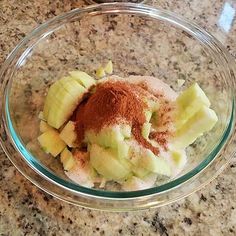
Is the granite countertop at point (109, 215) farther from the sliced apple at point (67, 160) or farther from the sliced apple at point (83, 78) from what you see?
the sliced apple at point (83, 78)

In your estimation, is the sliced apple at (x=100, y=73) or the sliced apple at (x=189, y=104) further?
the sliced apple at (x=100, y=73)

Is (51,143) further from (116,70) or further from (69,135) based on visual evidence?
(116,70)

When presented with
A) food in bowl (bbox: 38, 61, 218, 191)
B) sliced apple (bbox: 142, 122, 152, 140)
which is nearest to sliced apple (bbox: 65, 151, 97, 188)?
food in bowl (bbox: 38, 61, 218, 191)

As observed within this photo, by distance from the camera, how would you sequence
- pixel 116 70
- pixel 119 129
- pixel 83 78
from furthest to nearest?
pixel 116 70 < pixel 83 78 < pixel 119 129

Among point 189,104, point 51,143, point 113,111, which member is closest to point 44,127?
point 51,143

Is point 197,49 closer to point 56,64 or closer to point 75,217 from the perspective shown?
point 56,64

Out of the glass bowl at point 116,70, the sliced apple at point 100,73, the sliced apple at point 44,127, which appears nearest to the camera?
the glass bowl at point 116,70

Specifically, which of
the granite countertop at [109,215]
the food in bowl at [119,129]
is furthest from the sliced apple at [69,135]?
the granite countertop at [109,215]

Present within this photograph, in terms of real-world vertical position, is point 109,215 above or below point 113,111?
below
